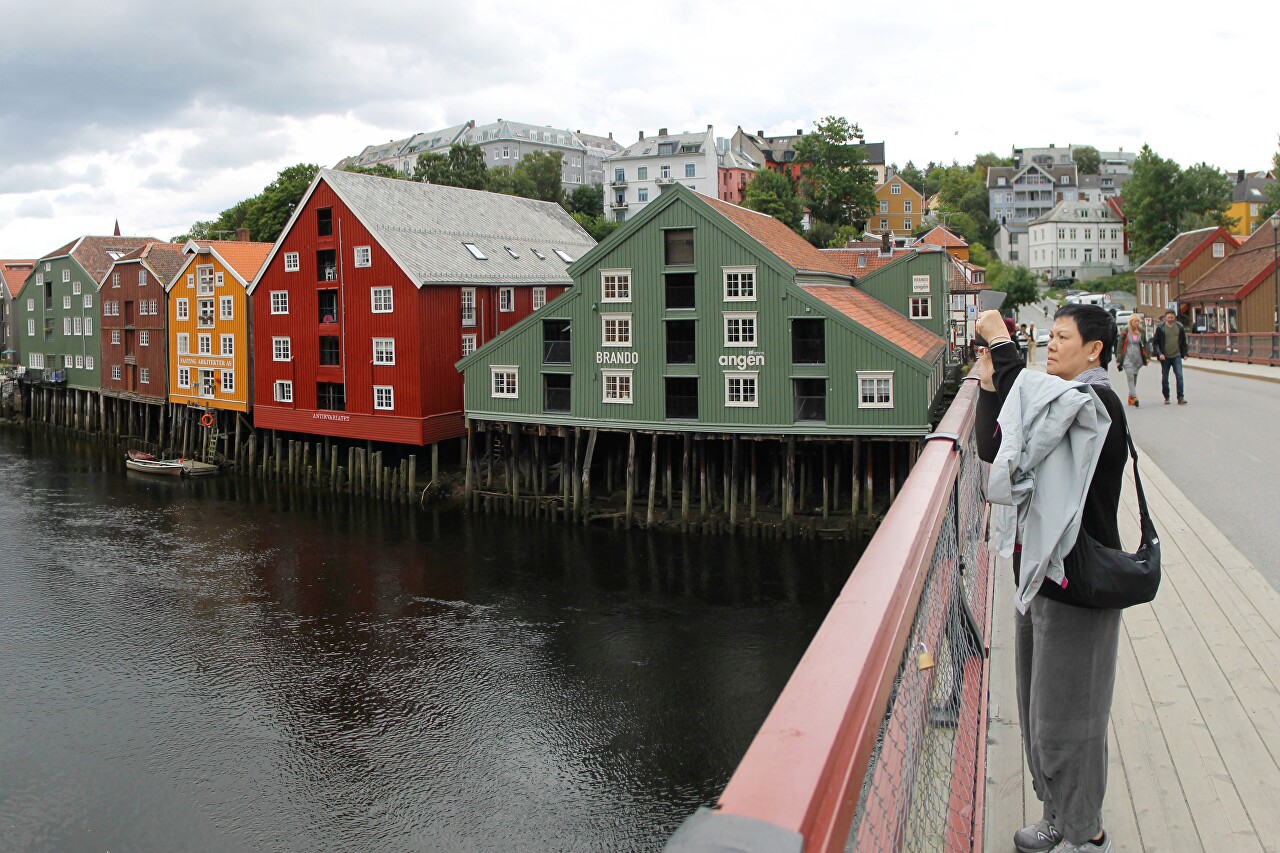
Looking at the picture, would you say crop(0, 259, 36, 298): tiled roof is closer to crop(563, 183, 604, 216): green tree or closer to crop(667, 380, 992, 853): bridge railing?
crop(563, 183, 604, 216): green tree

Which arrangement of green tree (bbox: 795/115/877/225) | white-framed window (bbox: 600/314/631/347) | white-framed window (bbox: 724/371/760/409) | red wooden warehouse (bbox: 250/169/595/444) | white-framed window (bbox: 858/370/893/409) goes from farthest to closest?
green tree (bbox: 795/115/877/225) → red wooden warehouse (bbox: 250/169/595/444) → white-framed window (bbox: 600/314/631/347) → white-framed window (bbox: 724/371/760/409) → white-framed window (bbox: 858/370/893/409)

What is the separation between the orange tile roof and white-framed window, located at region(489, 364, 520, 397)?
53.7ft

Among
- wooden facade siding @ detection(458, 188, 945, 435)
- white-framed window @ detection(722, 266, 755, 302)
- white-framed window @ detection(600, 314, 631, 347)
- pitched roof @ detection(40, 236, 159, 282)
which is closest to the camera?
wooden facade siding @ detection(458, 188, 945, 435)

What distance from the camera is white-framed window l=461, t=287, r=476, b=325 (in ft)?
126

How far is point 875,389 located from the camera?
28000mm

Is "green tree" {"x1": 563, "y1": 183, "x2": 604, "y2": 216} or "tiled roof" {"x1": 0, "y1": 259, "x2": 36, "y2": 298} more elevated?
"green tree" {"x1": 563, "y1": 183, "x2": 604, "y2": 216}

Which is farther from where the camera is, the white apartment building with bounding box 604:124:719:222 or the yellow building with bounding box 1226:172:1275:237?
the yellow building with bounding box 1226:172:1275:237

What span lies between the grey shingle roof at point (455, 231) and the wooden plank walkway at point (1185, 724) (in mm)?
32759

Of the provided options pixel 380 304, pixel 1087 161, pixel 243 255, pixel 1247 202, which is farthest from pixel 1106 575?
pixel 1087 161

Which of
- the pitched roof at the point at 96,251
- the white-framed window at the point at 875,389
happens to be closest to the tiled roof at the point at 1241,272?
the white-framed window at the point at 875,389

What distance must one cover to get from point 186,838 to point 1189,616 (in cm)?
1416

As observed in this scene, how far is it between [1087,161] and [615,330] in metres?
127

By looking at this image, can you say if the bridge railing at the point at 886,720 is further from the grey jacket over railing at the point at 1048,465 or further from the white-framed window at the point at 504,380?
the white-framed window at the point at 504,380

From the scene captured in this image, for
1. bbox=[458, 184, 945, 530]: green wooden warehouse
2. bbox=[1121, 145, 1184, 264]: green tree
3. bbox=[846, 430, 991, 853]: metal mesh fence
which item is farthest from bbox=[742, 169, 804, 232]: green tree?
bbox=[846, 430, 991, 853]: metal mesh fence
